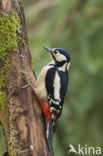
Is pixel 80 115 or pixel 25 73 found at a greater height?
pixel 25 73

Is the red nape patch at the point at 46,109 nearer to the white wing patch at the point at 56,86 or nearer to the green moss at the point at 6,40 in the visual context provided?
the white wing patch at the point at 56,86

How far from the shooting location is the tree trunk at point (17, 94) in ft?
12.1

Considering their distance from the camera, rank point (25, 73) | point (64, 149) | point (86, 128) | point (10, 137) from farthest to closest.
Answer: point (86, 128) < point (64, 149) < point (25, 73) < point (10, 137)

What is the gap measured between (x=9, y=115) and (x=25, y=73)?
19.7 inches

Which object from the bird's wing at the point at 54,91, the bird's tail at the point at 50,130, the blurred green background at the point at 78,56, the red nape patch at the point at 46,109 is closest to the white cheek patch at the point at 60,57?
the bird's wing at the point at 54,91

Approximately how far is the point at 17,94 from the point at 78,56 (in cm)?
211

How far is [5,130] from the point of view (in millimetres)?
3793

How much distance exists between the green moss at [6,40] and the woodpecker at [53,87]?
50 cm

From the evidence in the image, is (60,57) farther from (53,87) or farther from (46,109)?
(46,109)

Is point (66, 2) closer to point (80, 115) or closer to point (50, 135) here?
point (80, 115)

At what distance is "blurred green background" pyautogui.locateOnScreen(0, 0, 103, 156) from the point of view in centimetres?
576

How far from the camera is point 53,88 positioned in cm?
435

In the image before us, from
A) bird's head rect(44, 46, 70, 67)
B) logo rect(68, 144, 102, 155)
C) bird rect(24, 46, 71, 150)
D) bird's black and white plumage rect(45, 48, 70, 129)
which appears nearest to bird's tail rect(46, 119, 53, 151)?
bird rect(24, 46, 71, 150)

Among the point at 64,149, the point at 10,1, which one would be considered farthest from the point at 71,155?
the point at 10,1
